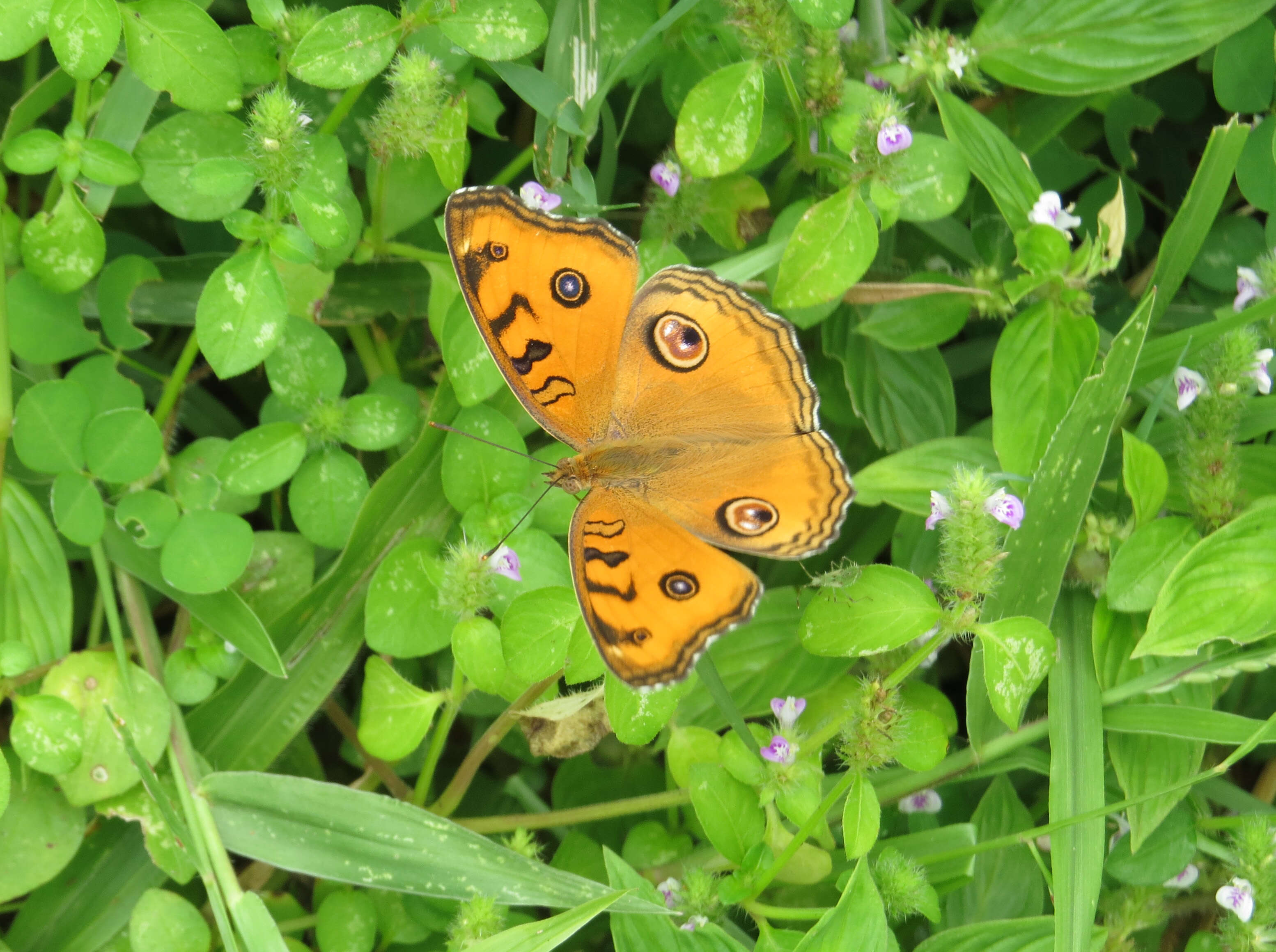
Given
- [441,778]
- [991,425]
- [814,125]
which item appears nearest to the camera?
[814,125]

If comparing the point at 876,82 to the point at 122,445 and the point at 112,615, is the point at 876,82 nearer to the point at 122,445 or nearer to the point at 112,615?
the point at 122,445

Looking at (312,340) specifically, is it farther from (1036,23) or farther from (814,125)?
(1036,23)

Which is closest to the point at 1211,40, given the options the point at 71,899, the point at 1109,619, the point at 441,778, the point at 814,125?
the point at 814,125

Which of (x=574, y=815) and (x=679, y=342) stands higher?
(x=679, y=342)

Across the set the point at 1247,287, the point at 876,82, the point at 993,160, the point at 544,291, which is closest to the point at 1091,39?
the point at 993,160

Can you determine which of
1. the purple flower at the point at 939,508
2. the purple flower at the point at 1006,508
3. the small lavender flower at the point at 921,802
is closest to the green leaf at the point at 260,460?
the purple flower at the point at 939,508
